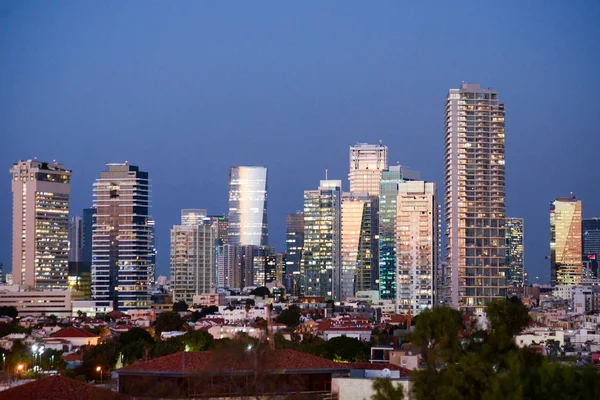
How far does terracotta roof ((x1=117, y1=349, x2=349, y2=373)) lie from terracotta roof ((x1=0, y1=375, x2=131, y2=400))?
9.58ft

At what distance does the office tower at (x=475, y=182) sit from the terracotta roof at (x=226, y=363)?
373 ft

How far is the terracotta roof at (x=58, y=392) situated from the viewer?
164 ft

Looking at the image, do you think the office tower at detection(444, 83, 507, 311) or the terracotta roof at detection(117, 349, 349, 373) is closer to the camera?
the terracotta roof at detection(117, 349, 349, 373)

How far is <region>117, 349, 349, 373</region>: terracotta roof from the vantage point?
4881 cm

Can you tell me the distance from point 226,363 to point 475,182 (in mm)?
130994

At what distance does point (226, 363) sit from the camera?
48875 millimetres

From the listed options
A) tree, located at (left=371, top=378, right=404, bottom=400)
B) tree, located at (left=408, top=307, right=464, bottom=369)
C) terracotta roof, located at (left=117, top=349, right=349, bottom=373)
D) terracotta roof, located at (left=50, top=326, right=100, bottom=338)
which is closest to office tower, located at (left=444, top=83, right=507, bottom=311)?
terracotta roof, located at (left=50, top=326, right=100, bottom=338)

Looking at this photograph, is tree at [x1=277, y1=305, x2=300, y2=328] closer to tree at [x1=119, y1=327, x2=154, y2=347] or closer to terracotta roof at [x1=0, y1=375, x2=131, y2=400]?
tree at [x1=119, y1=327, x2=154, y2=347]

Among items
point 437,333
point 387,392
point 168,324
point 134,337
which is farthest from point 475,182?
point 387,392

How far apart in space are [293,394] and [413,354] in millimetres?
14687

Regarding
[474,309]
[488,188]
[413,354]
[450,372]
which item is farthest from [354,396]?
[488,188]

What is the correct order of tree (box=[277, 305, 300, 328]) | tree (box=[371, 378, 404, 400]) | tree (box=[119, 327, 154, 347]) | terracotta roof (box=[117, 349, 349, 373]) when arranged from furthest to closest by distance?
tree (box=[277, 305, 300, 328]) < tree (box=[119, 327, 154, 347]) < terracotta roof (box=[117, 349, 349, 373]) < tree (box=[371, 378, 404, 400])

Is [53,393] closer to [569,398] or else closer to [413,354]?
[413,354]

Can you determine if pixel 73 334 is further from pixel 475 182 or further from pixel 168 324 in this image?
pixel 475 182
